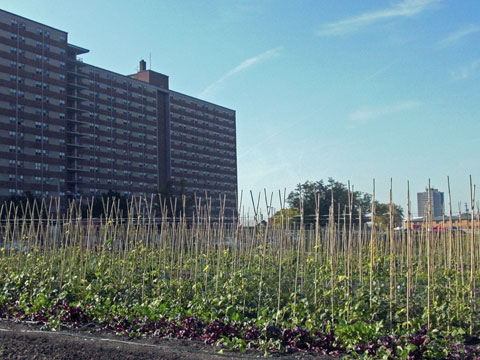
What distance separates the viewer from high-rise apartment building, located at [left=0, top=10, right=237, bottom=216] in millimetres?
54844

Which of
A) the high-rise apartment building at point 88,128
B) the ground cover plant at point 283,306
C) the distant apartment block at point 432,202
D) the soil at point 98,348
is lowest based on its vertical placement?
the soil at point 98,348

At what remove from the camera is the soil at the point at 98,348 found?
5586mm

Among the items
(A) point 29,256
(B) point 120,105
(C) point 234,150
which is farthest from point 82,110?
(A) point 29,256

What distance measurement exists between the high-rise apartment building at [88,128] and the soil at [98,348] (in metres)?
40.8

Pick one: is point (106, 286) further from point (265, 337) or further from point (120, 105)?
point (120, 105)

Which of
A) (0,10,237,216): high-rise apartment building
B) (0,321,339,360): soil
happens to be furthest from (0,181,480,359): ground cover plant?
(0,10,237,216): high-rise apartment building

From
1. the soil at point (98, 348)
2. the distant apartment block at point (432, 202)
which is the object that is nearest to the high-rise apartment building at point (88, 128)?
the distant apartment block at point (432, 202)

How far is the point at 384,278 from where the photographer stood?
941cm

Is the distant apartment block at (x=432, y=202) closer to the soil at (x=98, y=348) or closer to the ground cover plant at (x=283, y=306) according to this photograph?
the ground cover plant at (x=283, y=306)

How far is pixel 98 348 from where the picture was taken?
5980mm

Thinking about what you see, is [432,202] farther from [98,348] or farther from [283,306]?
[98,348]

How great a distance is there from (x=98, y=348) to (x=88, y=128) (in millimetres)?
60689

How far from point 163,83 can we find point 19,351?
7447 centimetres

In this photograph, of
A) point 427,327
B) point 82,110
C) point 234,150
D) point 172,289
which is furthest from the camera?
point 234,150
